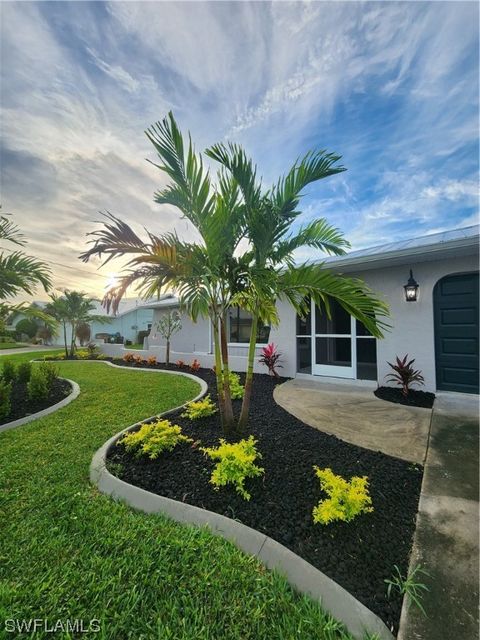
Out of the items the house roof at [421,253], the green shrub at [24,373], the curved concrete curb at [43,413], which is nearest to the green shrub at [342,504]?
the house roof at [421,253]

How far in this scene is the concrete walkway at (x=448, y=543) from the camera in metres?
1.45

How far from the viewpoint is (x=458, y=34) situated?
4.51 metres

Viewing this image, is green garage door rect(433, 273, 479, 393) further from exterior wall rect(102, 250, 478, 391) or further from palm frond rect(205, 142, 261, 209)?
palm frond rect(205, 142, 261, 209)

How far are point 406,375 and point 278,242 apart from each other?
4.50m

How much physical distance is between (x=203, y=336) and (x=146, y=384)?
455 cm

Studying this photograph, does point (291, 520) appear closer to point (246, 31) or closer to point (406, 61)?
point (246, 31)

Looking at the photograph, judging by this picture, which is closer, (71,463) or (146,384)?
(71,463)

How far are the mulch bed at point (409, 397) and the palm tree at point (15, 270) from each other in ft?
27.6

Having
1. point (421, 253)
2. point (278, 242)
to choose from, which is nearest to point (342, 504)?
point (278, 242)

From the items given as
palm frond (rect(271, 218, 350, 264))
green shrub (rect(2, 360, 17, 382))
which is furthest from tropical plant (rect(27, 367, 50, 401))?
palm frond (rect(271, 218, 350, 264))

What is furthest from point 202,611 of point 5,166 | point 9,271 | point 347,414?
point 5,166

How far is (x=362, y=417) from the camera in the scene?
4641 millimetres

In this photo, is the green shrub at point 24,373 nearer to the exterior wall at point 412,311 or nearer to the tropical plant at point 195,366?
the tropical plant at point 195,366

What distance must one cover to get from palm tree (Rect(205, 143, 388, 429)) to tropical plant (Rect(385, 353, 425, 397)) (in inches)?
135
